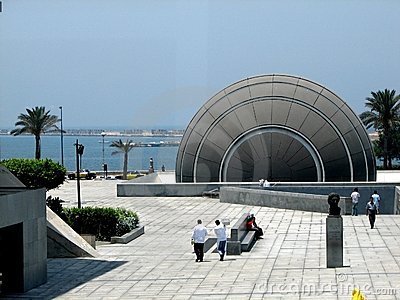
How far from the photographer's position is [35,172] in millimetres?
34438

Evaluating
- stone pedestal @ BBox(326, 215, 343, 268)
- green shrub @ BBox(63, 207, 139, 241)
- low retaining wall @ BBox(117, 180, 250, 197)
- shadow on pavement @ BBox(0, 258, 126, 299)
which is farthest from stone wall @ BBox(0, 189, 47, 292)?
low retaining wall @ BBox(117, 180, 250, 197)

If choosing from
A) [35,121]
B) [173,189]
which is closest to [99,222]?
[173,189]

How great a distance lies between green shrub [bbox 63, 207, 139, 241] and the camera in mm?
30266

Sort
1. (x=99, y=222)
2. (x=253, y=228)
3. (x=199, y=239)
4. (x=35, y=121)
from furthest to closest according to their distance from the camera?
(x=35, y=121) → (x=99, y=222) → (x=253, y=228) → (x=199, y=239)

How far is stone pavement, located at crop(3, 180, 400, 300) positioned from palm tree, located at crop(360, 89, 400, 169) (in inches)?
1656

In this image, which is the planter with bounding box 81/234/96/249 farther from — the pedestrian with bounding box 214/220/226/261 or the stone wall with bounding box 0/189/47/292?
the stone wall with bounding box 0/189/47/292

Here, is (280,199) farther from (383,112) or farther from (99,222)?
(383,112)

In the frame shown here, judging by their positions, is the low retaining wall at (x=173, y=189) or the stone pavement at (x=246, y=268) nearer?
the stone pavement at (x=246, y=268)

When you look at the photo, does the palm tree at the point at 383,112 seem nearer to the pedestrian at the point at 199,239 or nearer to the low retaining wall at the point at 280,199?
the low retaining wall at the point at 280,199

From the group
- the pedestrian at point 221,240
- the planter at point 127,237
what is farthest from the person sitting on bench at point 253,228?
the pedestrian at point 221,240

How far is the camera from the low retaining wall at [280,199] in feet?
119

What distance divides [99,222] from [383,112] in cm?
5014

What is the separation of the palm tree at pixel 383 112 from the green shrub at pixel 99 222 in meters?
47.9

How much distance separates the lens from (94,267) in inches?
955
